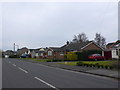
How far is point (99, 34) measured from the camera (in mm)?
90125

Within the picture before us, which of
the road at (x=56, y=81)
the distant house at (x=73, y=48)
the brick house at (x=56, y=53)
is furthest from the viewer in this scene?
the brick house at (x=56, y=53)

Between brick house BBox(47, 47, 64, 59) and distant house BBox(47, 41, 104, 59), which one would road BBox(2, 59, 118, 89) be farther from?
brick house BBox(47, 47, 64, 59)

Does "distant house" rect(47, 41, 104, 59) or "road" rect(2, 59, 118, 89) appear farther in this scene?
"distant house" rect(47, 41, 104, 59)

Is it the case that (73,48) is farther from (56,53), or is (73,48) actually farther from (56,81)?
(56,81)

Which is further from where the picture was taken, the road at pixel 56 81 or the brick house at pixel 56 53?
the brick house at pixel 56 53

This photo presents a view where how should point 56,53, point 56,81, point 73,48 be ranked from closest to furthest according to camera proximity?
point 56,81 < point 73,48 < point 56,53

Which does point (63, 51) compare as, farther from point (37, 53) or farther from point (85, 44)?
point (37, 53)

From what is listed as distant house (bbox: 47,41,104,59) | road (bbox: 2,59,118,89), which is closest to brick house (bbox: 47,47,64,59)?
distant house (bbox: 47,41,104,59)

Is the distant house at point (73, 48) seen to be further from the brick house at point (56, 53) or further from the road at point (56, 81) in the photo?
the road at point (56, 81)

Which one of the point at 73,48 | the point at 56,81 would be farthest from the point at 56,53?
the point at 56,81

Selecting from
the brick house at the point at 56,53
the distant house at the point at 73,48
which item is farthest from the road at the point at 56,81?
the brick house at the point at 56,53

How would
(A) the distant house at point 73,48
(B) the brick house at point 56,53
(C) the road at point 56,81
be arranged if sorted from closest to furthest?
(C) the road at point 56,81 → (A) the distant house at point 73,48 → (B) the brick house at point 56,53

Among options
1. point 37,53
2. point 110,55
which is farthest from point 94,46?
point 37,53

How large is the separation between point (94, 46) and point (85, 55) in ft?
33.5
